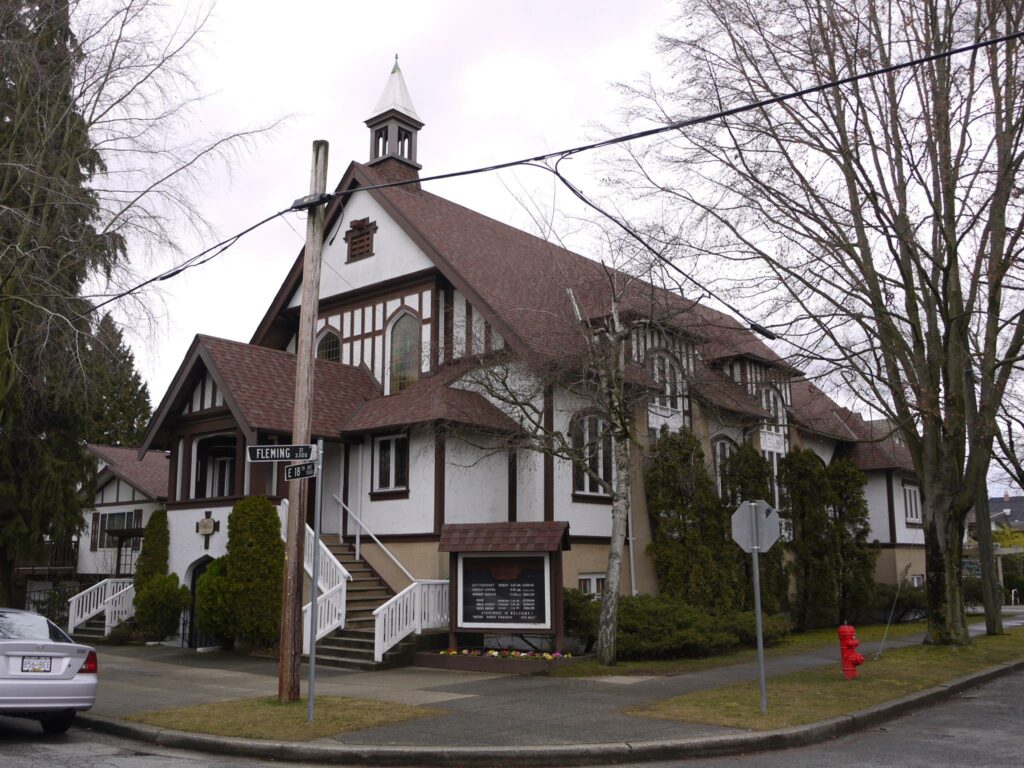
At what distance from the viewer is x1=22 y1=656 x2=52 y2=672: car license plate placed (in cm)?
1030

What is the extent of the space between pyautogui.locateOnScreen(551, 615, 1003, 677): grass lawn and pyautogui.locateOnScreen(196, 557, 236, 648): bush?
23.2 feet

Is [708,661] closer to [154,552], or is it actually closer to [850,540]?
[850,540]

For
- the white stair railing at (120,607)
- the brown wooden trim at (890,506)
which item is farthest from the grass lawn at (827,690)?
the white stair railing at (120,607)

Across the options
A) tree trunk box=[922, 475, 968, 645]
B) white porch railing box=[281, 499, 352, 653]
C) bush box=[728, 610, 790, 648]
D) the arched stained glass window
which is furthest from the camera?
the arched stained glass window

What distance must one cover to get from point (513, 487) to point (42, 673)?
12.1 metres

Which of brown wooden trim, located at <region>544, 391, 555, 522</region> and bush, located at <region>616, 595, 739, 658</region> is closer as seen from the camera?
bush, located at <region>616, 595, 739, 658</region>

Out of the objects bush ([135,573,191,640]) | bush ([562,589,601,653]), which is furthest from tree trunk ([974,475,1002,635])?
bush ([135,573,191,640])

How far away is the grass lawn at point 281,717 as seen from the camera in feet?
34.4

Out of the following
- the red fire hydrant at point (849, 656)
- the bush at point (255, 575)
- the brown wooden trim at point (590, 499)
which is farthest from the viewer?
the brown wooden trim at point (590, 499)

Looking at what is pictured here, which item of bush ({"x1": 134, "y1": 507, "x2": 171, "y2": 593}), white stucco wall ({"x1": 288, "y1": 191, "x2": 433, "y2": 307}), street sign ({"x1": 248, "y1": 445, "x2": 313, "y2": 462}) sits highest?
white stucco wall ({"x1": 288, "y1": 191, "x2": 433, "y2": 307})

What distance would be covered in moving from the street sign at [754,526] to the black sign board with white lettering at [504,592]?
6.01 metres

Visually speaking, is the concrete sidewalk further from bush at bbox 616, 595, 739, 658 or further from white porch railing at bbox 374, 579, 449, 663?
bush at bbox 616, 595, 739, 658

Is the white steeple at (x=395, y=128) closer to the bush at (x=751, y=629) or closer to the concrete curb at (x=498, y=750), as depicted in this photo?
the bush at (x=751, y=629)

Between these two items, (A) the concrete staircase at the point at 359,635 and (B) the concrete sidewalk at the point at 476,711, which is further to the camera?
(A) the concrete staircase at the point at 359,635
